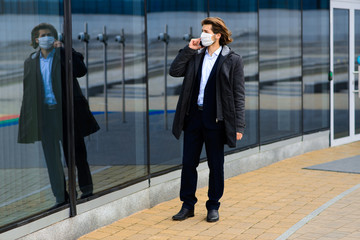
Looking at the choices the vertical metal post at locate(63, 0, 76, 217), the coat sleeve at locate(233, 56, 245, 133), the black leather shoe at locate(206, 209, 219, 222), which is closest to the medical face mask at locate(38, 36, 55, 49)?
the vertical metal post at locate(63, 0, 76, 217)

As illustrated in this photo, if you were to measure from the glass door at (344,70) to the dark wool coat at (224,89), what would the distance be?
17.9 ft

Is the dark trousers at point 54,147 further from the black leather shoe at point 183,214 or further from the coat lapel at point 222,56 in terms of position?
the coat lapel at point 222,56

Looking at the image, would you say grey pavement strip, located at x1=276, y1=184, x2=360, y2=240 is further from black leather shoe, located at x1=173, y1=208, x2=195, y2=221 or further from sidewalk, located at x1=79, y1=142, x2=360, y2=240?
black leather shoe, located at x1=173, y1=208, x2=195, y2=221

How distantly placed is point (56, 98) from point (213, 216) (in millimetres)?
1793

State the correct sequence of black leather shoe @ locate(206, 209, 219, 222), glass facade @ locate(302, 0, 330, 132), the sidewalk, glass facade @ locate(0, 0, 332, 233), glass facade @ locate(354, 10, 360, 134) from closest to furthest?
glass facade @ locate(0, 0, 332, 233) → the sidewalk → black leather shoe @ locate(206, 209, 219, 222) → glass facade @ locate(302, 0, 330, 132) → glass facade @ locate(354, 10, 360, 134)

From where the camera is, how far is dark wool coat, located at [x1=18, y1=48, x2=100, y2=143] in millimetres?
5289

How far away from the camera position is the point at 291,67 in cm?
1047

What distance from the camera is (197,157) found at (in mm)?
6465

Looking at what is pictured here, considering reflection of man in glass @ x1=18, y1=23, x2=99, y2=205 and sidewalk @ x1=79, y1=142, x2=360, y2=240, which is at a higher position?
reflection of man in glass @ x1=18, y1=23, x2=99, y2=205

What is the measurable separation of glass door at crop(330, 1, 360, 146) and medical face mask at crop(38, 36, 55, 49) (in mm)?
6767

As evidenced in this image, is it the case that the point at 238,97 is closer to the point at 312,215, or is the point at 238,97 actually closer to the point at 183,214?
the point at 183,214

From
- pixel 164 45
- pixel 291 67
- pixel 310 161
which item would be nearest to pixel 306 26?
pixel 291 67

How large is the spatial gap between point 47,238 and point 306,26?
656cm

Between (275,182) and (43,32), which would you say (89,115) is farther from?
(275,182)
